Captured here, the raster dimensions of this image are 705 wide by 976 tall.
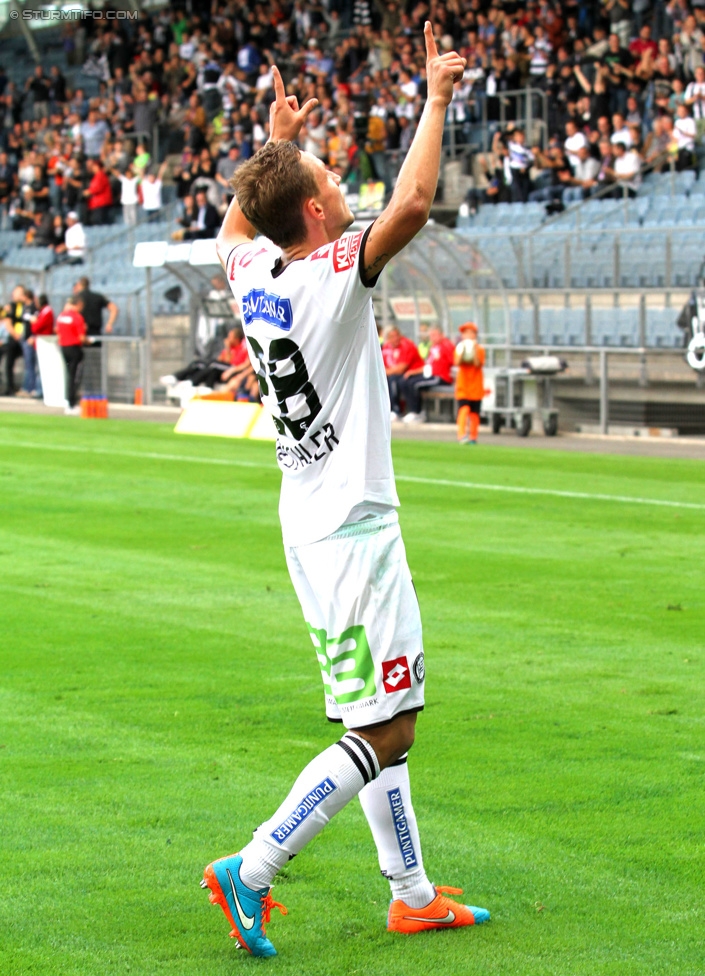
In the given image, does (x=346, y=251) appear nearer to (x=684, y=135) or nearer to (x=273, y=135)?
(x=273, y=135)

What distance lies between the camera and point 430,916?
3.89 metres

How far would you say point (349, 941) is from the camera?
12.6ft

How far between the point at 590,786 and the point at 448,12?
29729 millimetres

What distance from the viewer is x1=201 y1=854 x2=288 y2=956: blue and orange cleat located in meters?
3.70

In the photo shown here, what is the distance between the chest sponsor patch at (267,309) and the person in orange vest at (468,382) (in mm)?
16521

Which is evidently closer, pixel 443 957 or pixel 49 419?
pixel 443 957

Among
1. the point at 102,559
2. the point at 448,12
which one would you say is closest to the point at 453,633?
the point at 102,559

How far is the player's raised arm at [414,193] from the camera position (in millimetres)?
3439

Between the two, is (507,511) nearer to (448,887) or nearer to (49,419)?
(448,887)

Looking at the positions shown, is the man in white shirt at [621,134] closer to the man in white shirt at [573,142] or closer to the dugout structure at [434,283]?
the man in white shirt at [573,142]

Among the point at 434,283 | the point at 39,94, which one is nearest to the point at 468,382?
the point at 434,283

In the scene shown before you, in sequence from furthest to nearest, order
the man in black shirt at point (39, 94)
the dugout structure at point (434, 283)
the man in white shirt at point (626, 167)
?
1. the man in black shirt at point (39, 94)
2. the man in white shirt at point (626, 167)
3. the dugout structure at point (434, 283)

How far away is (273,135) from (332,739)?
2.56 m

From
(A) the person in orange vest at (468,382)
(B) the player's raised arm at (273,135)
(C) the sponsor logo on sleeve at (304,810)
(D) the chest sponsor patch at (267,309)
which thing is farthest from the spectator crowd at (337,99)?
(C) the sponsor logo on sleeve at (304,810)
